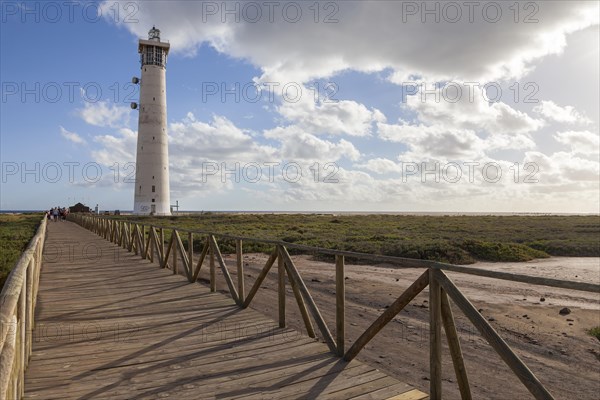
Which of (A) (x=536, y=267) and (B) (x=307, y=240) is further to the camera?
(B) (x=307, y=240)

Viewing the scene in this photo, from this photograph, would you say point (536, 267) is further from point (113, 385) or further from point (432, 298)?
point (113, 385)

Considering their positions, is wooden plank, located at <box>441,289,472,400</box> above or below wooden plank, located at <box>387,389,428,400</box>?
above

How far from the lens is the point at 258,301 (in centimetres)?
1014

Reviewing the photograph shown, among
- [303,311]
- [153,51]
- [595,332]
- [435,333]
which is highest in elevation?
[153,51]

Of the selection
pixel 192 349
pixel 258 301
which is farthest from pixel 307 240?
pixel 192 349

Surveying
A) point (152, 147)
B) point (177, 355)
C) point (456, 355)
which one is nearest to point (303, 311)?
point (177, 355)

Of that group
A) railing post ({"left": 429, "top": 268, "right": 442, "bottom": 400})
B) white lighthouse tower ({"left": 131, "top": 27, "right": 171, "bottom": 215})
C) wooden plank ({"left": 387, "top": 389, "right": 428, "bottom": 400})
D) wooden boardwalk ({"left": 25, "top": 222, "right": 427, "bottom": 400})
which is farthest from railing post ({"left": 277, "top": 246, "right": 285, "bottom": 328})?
white lighthouse tower ({"left": 131, "top": 27, "right": 171, "bottom": 215})

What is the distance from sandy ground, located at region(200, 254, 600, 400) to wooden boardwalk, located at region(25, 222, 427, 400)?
1852 mm

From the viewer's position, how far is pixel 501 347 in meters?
3.10

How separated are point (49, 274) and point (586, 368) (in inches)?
460

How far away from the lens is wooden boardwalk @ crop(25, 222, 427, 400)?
3877 mm

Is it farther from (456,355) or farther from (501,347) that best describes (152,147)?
(501,347)

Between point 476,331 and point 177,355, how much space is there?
632 cm

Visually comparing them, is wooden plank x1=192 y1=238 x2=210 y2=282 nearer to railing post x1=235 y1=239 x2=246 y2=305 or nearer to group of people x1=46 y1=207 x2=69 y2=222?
railing post x1=235 y1=239 x2=246 y2=305
